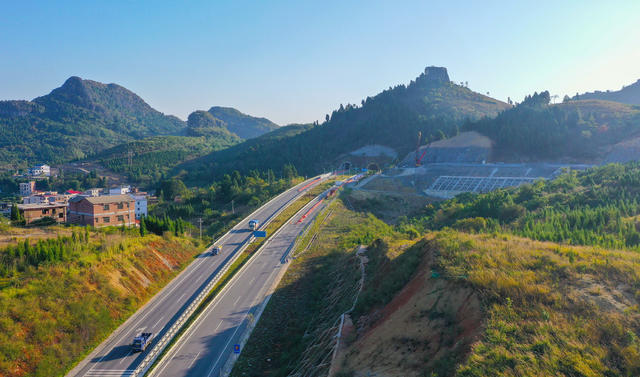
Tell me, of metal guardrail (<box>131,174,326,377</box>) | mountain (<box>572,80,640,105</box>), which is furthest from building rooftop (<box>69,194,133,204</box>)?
mountain (<box>572,80,640,105</box>)

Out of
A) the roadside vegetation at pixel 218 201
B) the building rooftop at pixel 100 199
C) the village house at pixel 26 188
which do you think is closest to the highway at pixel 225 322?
the roadside vegetation at pixel 218 201

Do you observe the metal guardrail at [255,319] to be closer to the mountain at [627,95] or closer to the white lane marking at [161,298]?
the white lane marking at [161,298]

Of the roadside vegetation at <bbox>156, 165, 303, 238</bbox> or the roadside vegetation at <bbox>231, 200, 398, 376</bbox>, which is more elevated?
the roadside vegetation at <bbox>156, 165, 303, 238</bbox>

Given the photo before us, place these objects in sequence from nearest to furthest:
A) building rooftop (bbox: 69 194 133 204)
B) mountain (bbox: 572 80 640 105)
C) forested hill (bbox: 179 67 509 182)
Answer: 1. building rooftop (bbox: 69 194 133 204)
2. forested hill (bbox: 179 67 509 182)
3. mountain (bbox: 572 80 640 105)

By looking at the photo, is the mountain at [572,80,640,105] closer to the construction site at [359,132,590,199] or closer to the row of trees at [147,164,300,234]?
the construction site at [359,132,590,199]

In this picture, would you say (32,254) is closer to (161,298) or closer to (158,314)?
(161,298)

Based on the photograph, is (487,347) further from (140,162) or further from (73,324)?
(140,162)

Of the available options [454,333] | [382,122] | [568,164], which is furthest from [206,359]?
[382,122]
